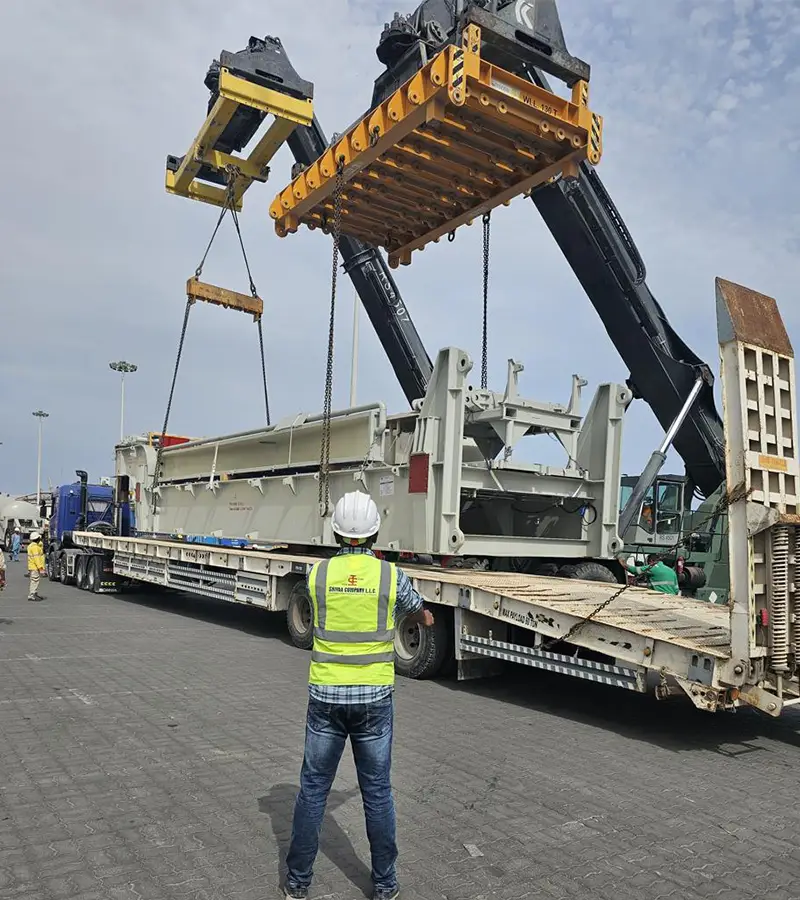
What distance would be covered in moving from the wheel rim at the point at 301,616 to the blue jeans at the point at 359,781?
21.3ft

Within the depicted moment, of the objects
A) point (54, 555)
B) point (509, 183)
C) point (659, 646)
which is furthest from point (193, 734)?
point (54, 555)

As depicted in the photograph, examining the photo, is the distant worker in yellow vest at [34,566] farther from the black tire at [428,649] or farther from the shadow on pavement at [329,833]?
the shadow on pavement at [329,833]

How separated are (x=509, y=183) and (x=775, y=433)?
425 cm

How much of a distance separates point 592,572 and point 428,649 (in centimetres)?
298

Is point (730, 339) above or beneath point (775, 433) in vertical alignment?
above

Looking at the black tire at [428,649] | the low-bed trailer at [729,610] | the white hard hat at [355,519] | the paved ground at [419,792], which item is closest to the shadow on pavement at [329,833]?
the paved ground at [419,792]

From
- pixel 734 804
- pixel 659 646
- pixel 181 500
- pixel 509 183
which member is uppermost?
pixel 509 183

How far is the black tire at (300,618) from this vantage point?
9773mm

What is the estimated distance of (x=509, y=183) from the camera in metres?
8.73

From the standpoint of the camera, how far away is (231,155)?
13.5 metres

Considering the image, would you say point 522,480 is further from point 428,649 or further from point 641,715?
point 641,715

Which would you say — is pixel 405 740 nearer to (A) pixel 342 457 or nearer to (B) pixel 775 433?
(B) pixel 775 433

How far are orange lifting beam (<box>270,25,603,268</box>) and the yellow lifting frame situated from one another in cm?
297

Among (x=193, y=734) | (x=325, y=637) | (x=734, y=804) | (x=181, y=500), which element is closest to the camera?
(x=325, y=637)
